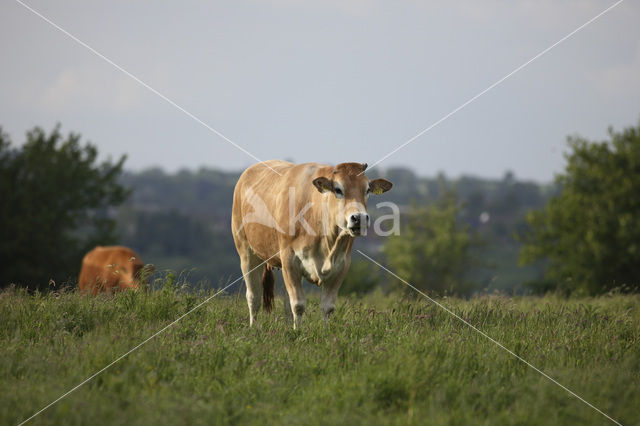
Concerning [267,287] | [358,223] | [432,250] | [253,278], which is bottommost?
[432,250]

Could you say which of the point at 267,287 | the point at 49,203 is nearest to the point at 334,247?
the point at 267,287

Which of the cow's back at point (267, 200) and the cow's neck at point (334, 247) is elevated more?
the cow's back at point (267, 200)

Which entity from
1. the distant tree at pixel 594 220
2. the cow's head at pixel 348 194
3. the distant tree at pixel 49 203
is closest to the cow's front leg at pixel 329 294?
the cow's head at pixel 348 194

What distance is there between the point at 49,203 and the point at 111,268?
30.6 m

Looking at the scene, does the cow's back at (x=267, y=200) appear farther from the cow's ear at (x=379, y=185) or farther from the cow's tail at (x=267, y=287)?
the cow's ear at (x=379, y=185)

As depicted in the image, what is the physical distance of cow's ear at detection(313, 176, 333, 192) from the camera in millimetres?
7175

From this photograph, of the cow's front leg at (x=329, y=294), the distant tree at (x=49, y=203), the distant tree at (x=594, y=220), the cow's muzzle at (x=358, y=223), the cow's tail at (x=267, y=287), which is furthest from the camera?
the distant tree at (x=49, y=203)

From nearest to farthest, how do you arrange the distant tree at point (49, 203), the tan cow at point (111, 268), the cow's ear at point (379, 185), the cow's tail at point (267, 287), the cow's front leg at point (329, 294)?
the cow's front leg at point (329, 294) → the cow's ear at point (379, 185) → the cow's tail at point (267, 287) → the tan cow at point (111, 268) → the distant tree at point (49, 203)

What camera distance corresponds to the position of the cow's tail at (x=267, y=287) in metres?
8.86

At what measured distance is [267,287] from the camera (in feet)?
29.2

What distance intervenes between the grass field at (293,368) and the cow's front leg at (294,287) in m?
0.32

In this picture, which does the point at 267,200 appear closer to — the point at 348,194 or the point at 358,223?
the point at 348,194

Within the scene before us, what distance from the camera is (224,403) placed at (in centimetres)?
475

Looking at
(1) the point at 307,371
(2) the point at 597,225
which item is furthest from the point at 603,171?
(1) the point at 307,371
